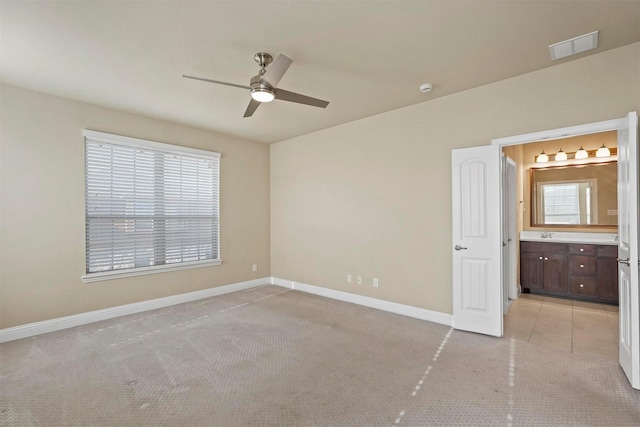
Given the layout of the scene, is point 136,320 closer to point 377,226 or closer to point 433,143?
point 377,226

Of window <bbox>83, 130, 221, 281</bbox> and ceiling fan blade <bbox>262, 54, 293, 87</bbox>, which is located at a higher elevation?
ceiling fan blade <bbox>262, 54, 293, 87</bbox>

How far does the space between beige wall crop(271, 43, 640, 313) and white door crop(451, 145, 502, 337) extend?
0.56 feet

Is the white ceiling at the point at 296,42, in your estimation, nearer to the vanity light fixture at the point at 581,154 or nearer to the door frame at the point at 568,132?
the door frame at the point at 568,132

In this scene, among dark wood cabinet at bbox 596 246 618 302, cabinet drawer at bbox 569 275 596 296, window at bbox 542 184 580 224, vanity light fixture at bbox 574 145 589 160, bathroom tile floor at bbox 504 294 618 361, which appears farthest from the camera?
window at bbox 542 184 580 224

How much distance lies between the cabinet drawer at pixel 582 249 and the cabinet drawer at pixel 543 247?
8 cm

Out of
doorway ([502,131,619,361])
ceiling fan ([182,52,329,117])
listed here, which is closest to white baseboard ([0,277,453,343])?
doorway ([502,131,619,361])

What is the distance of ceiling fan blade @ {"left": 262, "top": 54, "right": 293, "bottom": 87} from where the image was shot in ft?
7.45

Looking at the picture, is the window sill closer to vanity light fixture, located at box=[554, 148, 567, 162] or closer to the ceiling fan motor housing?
the ceiling fan motor housing

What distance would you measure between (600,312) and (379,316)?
9.71 feet

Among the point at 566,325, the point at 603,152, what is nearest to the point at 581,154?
the point at 603,152

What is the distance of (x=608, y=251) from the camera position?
422 centimetres

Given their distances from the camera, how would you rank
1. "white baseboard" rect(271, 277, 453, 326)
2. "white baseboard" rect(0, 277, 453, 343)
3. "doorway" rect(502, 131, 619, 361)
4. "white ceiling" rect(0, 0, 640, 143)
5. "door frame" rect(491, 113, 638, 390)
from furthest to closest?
"white baseboard" rect(271, 277, 453, 326) → "white baseboard" rect(0, 277, 453, 343) → "doorway" rect(502, 131, 619, 361) → "door frame" rect(491, 113, 638, 390) → "white ceiling" rect(0, 0, 640, 143)

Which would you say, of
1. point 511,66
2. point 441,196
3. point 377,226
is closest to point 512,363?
point 441,196

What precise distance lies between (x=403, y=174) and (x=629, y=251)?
2298 mm
